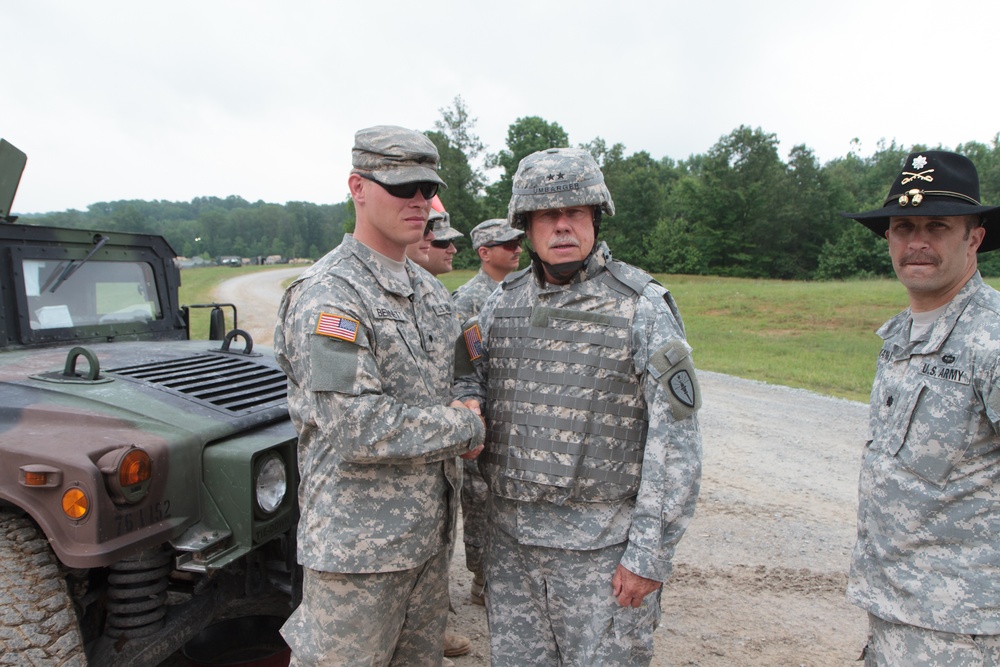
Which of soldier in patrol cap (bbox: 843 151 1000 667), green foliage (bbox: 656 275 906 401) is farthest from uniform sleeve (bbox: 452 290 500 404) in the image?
green foliage (bbox: 656 275 906 401)

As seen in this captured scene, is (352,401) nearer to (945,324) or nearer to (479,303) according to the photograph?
(945,324)

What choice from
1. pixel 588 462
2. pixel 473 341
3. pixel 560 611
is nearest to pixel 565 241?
pixel 473 341

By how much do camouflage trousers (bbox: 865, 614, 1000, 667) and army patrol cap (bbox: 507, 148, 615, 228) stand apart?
4.82ft

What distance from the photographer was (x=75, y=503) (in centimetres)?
203

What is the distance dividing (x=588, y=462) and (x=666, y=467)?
0.82 ft

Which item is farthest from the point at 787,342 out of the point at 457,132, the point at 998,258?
the point at 457,132

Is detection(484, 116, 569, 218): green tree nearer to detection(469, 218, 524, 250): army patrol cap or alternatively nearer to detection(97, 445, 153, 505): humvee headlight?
detection(469, 218, 524, 250): army patrol cap

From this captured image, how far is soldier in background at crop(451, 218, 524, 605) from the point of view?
3.43m

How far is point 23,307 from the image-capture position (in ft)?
10.5

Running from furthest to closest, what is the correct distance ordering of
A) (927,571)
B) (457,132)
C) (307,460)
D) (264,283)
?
1. (457,132)
2. (264,283)
3. (307,460)
4. (927,571)

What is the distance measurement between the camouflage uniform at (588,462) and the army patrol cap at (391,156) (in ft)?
1.81

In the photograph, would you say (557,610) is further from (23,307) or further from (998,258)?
(998,258)

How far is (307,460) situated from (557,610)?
35.0 inches

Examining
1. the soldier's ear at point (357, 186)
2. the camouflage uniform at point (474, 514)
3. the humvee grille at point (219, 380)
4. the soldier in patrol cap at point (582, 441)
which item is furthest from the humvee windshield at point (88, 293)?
the soldier in patrol cap at point (582, 441)
